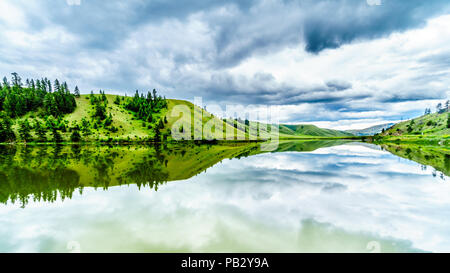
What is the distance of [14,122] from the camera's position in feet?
418

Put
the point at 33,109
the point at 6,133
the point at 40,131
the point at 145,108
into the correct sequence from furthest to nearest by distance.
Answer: the point at 145,108 < the point at 33,109 < the point at 40,131 < the point at 6,133

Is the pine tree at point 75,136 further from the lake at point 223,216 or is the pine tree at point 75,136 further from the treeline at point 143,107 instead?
the lake at point 223,216

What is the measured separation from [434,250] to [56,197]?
27255mm

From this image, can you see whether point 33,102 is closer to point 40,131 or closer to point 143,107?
point 40,131

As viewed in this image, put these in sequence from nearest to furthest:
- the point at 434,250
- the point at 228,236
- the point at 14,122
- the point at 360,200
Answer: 1. the point at 434,250
2. the point at 228,236
3. the point at 360,200
4. the point at 14,122

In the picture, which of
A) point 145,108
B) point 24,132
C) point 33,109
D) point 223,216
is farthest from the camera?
point 145,108

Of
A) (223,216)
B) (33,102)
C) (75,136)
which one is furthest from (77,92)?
(223,216)

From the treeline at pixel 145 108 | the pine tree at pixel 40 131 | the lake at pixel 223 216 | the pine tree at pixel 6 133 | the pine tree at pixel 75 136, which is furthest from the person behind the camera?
the treeline at pixel 145 108

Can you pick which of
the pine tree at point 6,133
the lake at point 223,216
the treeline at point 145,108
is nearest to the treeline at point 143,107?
the treeline at point 145,108

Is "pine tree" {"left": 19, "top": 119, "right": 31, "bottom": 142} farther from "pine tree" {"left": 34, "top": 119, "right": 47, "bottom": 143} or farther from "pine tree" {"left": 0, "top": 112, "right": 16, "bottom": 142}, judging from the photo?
"pine tree" {"left": 0, "top": 112, "right": 16, "bottom": 142}

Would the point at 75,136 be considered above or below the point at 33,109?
below

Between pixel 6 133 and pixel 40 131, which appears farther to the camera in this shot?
pixel 40 131
